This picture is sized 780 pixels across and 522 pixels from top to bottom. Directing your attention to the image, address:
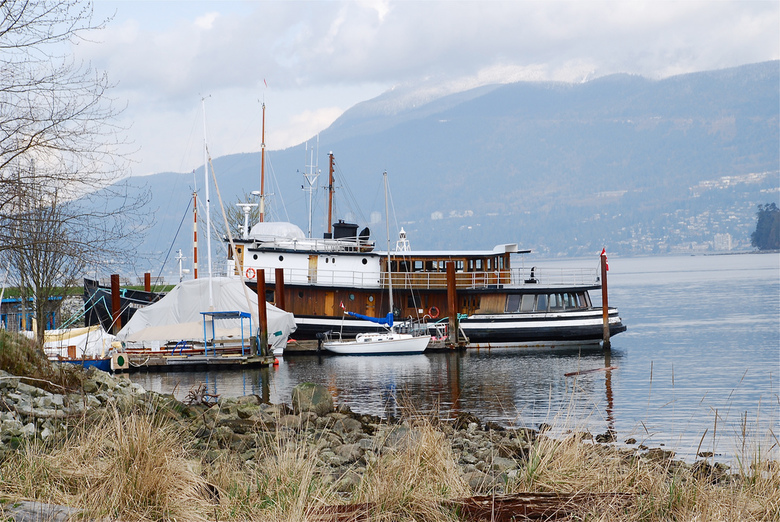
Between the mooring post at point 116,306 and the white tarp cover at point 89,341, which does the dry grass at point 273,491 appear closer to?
the white tarp cover at point 89,341

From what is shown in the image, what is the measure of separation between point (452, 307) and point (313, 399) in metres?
18.0

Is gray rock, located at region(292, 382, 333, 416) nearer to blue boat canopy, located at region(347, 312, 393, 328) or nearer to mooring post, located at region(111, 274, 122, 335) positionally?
mooring post, located at region(111, 274, 122, 335)

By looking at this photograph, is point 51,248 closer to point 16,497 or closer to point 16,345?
point 16,345

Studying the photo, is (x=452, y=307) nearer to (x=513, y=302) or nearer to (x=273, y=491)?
(x=513, y=302)

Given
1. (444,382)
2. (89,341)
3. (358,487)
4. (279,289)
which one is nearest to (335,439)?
(358,487)

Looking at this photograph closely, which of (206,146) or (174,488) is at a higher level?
(206,146)

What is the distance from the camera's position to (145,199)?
10.3 m

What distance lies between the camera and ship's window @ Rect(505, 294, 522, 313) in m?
35.3

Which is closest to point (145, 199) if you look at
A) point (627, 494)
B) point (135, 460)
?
point (135, 460)

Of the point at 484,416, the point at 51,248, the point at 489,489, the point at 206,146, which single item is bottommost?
the point at 484,416

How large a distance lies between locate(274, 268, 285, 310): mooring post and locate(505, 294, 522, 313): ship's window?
32.1ft

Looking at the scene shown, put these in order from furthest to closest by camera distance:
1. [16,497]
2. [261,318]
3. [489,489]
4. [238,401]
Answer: [261,318] < [238,401] < [489,489] < [16,497]

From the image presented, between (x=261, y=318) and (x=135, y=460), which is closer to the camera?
(x=135, y=460)

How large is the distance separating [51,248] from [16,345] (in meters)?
1.70
